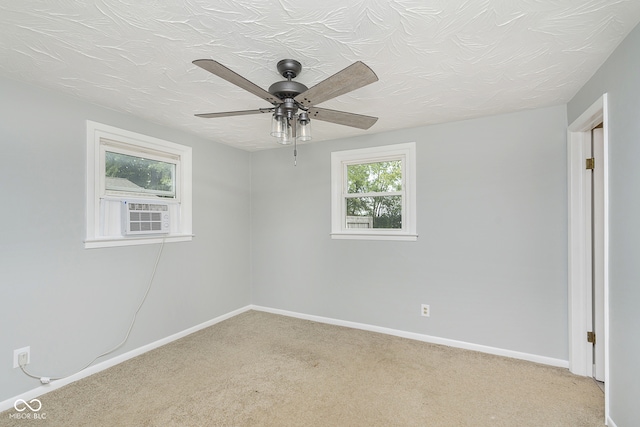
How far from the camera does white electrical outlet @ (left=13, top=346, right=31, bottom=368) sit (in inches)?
82.8

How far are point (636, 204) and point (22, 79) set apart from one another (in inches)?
Result: 155

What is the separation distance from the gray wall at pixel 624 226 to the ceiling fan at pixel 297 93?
1375mm

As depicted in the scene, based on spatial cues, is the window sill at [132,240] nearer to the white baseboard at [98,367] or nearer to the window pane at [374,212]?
the white baseboard at [98,367]

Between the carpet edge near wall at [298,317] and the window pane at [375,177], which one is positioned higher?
the window pane at [375,177]

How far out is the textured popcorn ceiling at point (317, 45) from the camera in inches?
55.4

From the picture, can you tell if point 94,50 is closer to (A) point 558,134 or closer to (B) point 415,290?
(B) point 415,290

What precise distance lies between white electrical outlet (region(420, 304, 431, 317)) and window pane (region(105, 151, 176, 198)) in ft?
9.90

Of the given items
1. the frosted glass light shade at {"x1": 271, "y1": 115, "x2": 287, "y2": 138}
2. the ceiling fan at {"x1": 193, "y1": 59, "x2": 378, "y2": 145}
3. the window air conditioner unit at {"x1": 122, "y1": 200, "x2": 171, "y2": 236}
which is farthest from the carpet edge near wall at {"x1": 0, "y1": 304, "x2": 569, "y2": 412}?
the frosted glass light shade at {"x1": 271, "y1": 115, "x2": 287, "y2": 138}

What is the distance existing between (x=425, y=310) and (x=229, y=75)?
9.51 ft

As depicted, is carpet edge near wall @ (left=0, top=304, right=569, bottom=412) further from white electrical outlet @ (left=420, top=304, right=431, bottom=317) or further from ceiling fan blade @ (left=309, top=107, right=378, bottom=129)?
ceiling fan blade @ (left=309, top=107, right=378, bottom=129)

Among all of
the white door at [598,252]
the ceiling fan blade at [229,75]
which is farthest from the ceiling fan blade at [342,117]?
the white door at [598,252]

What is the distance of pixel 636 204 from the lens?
5.09 feet

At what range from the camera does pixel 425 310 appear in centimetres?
314

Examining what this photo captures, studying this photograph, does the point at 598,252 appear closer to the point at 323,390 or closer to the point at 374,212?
the point at 374,212
